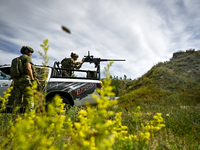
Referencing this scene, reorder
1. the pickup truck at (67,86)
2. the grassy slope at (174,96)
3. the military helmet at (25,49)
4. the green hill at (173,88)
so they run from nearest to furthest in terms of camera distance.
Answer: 1. the grassy slope at (174,96)
2. the military helmet at (25,49)
3. the pickup truck at (67,86)
4. the green hill at (173,88)

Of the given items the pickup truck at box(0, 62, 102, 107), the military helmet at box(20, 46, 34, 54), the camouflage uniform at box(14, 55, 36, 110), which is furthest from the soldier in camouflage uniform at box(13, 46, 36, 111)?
the pickup truck at box(0, 62, 102, 107)

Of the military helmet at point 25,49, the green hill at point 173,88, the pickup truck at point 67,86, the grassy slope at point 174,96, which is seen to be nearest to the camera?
the grassy slope at point 174,96

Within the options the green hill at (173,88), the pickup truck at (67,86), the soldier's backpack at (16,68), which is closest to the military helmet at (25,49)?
the soldier's backpack at (16,68)

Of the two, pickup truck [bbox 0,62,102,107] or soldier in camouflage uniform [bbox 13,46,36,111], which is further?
pickup truck [bbox 0,62,102,107]

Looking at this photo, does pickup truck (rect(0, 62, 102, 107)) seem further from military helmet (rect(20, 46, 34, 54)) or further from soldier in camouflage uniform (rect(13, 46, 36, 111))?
military helmet (rect(20, 46, 34, 54))

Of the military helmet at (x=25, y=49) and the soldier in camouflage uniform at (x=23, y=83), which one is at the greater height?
the military helmet at (x=25, y=49)

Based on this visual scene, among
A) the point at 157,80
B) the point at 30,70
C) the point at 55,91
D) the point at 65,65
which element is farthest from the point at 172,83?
the point at 30,70

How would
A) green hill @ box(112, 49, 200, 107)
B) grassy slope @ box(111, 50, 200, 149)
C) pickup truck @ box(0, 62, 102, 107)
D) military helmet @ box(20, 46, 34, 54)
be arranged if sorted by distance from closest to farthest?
grassy slope @ box(111, 50, 200, 149) < military helmet @ box(20, 46, 34, 54) < pickup truck @ box(0, 62, 102, 107) < green hill @ box(112, 49, 200, 107)

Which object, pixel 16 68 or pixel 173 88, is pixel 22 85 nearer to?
pixel 16 68

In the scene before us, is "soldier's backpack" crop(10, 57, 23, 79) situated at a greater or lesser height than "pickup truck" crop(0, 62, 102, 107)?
greater

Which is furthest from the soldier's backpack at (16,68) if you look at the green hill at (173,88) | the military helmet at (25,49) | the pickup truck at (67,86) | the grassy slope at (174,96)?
the green hill at (173,88)

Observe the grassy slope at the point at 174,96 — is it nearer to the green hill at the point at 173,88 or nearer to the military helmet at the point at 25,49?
the green hill at the point at 173,88

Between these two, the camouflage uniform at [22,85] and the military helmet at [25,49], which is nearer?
the camouflage uniform at [22,85]

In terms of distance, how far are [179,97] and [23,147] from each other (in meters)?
8.63
